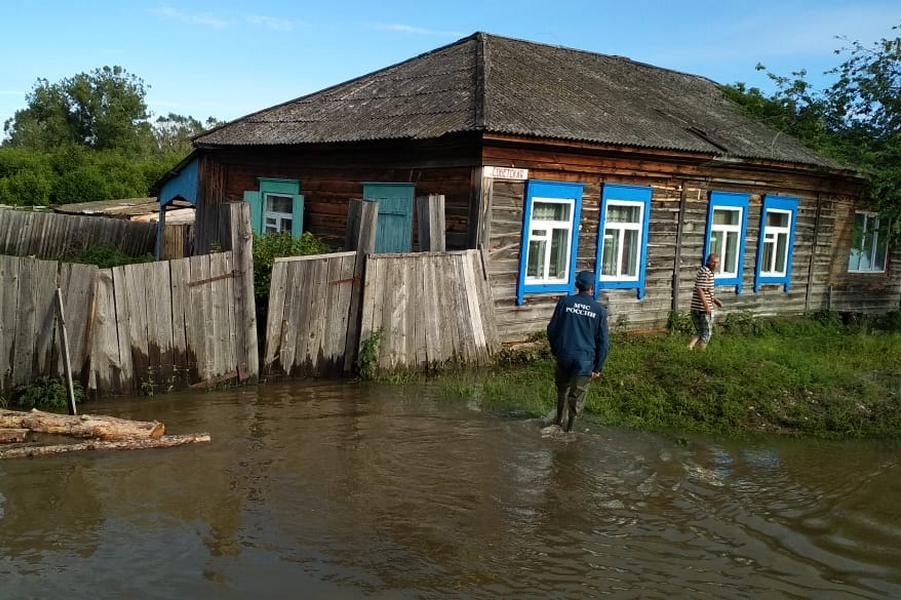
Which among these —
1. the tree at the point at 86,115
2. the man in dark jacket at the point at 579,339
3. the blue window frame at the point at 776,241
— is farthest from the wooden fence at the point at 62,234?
the tree at the point at 86,115

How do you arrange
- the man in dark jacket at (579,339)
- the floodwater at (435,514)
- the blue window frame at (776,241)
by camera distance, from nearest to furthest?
the floodwater at (435,514), the man in dark jacket at (579,339), the blue window frame at (776,241)

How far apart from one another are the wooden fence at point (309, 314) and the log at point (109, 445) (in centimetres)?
240

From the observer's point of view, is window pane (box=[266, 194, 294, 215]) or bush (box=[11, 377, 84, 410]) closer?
bush (box=[11, 377, 84, 410])

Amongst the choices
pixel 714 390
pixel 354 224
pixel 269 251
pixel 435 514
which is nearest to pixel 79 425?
pixel 435 514

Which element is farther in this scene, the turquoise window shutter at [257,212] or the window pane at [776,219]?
the window pane at [776,219]

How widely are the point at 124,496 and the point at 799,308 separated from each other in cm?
1470

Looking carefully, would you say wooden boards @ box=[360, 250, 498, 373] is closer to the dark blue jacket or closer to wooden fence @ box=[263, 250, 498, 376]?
wooden fence @ box=[263, 250, 498, 376]

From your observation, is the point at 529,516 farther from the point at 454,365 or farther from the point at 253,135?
the point at 253,135

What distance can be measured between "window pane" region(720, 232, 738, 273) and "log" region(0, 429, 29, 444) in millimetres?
12356

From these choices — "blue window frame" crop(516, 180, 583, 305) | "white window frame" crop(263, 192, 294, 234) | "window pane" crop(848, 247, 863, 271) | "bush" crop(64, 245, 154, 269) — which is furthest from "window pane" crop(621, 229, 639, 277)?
"bush" crop(64, 245, 154, 269)

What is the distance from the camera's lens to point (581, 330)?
325 inches

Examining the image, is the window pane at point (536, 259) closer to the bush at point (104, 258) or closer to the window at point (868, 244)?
the bush at point (104, 258)

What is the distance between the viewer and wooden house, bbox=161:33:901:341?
12.0 metres

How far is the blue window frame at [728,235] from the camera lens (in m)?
15.1
